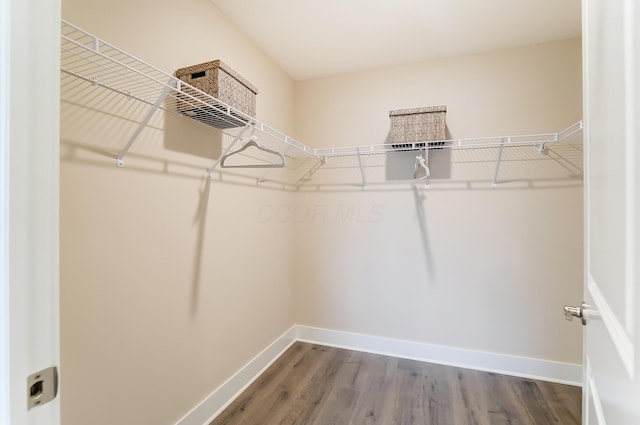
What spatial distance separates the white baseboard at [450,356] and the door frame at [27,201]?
234 centimetres

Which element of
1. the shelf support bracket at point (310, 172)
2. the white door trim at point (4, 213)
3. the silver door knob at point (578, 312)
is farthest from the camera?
the shelf support bracket at point (310, 172)

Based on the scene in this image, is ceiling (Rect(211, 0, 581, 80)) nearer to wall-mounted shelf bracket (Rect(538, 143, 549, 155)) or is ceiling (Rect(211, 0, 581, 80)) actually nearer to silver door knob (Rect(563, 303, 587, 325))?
wall-mounted shelf bracket (Rect(538, 143, 549, 155))

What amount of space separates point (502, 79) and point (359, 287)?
1.98 metres

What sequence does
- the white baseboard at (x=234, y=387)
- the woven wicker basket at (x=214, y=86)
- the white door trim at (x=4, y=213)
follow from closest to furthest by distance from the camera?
1. the white door trim at (x=4, y=213)
2. the woven wicker basket at (x=214, y=86)
3. the white baseboard at (x=234, y=387)

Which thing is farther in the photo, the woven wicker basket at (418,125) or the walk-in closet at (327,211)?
the woven wicker basket at (418,125)

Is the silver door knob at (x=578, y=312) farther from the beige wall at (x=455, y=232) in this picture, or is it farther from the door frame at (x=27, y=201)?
the beige wall at (x=455, y=232)

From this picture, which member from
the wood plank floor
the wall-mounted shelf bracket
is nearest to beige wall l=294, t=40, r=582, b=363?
the wall-mounted shelf bracket

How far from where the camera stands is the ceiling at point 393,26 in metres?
1.76

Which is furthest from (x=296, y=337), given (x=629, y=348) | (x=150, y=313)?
(x=629, y=348)

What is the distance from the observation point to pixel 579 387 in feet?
6.57

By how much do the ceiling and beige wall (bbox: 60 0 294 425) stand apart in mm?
270

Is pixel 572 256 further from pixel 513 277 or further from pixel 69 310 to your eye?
pixel 69 310

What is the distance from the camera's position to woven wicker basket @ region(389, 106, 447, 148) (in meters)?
2.10

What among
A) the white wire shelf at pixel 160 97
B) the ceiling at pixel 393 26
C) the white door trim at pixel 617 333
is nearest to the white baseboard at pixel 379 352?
the white wire shelf at pixel 160 97
